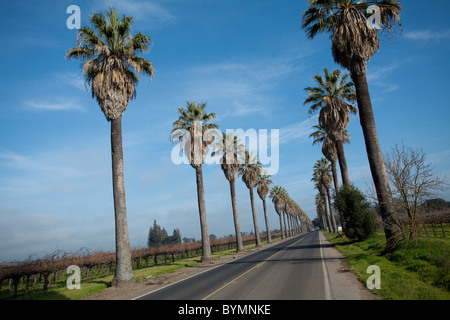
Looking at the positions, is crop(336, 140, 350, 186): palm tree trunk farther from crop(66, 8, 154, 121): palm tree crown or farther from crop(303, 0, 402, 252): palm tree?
crop(66, 8, 154, 121): palm tree crown

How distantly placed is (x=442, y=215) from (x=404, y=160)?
23.3 meters

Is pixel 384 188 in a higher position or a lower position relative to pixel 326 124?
lower

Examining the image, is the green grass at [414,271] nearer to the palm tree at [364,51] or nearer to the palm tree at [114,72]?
the palm tree at [364,51]

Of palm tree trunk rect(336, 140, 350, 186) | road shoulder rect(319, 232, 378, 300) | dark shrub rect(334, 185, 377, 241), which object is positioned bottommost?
road shoulder rect(319, 232, 378, 300)

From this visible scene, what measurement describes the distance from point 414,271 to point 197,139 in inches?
900

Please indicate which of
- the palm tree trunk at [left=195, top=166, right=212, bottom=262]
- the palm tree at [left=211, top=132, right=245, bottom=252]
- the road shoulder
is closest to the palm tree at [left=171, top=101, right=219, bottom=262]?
the palm tree trunk at [left=195, top=166, right=212, bottom=262]

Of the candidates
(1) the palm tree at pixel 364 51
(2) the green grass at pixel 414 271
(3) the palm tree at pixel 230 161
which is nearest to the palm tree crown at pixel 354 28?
(1) the palm tree at pixel 364 51

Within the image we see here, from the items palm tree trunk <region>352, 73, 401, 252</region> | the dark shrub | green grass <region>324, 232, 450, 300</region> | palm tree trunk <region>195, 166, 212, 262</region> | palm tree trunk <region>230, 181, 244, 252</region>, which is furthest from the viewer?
palm tree trunk <region>230, 181, 244, 252</region>

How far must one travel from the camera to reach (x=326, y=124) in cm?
2814

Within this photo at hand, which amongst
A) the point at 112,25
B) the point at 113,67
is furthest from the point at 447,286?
the point at 112,25

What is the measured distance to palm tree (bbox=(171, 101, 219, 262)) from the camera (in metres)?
29.5

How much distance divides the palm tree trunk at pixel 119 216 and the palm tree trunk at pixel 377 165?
14.4 m

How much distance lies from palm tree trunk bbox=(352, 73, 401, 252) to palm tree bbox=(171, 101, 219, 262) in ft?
56.9
